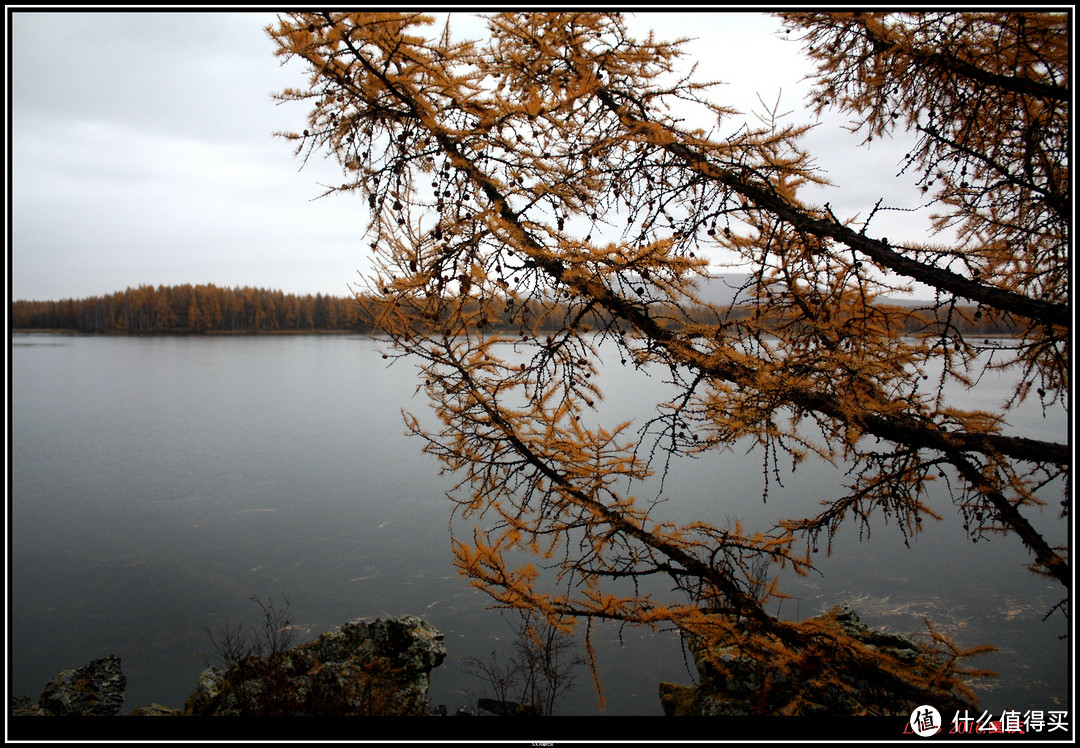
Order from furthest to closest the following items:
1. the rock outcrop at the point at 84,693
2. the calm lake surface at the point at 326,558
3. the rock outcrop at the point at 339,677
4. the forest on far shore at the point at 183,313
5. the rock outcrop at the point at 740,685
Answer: the forest on far shore at the point at 183,313 → the calm lake surface at the point at 326,558 → the rock outcrop at the point at 84,693 → the rock outcrop at the point at 339,677 → the rock outcrop at the point at 740,685

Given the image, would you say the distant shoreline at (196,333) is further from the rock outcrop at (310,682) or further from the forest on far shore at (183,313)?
the rock outcrop at (310,682)

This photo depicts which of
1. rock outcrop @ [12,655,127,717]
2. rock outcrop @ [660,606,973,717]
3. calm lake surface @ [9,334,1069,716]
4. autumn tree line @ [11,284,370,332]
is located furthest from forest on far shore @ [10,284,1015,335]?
rock outcrop @ [660,606,973,717]

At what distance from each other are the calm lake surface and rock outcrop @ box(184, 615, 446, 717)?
851mm

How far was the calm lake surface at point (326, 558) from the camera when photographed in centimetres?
798

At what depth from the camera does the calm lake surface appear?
7984mm

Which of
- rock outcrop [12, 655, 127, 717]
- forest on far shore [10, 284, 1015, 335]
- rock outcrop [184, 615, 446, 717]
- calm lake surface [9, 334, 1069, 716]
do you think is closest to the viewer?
rock outcrop [184, 615, 446, 717]

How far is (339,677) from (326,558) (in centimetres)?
429

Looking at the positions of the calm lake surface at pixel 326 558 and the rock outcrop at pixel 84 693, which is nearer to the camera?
the rock outcrop at pixel 84 693

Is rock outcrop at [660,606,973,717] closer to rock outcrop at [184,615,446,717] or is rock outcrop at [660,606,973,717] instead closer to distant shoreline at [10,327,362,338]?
rock outcrop at [184,615,446,717]

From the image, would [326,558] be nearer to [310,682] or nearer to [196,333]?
[310,682]

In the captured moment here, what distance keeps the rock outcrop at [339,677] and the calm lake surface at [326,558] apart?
0.85 meters

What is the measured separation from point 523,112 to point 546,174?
262 mm

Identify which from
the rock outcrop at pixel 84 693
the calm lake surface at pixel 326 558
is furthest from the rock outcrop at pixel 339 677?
the rock outcrop at pixel 84 693
